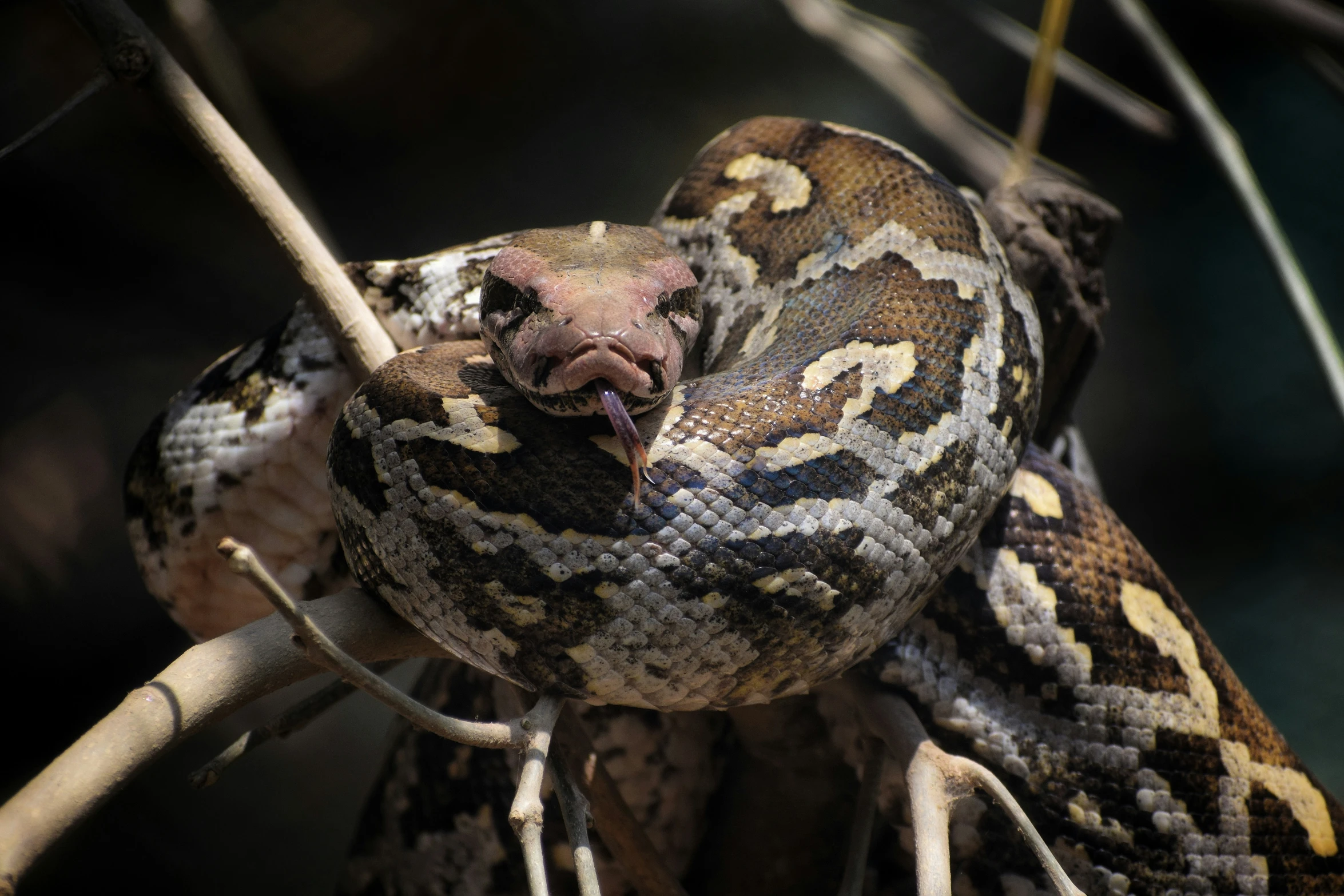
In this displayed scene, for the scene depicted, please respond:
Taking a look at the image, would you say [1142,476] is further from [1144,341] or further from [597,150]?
[597,150]

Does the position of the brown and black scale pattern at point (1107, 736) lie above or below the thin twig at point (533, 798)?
below

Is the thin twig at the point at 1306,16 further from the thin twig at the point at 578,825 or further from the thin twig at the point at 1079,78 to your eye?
the thin twig at the point at 578,825

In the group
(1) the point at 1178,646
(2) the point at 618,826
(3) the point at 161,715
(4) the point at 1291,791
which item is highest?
(3) the point at 161,715

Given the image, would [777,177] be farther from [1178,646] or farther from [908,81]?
[1178,646]

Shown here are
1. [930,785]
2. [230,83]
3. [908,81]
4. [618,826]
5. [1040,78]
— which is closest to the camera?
[930,785]

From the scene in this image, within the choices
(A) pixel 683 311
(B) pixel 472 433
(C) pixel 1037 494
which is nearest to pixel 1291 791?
(C) pixel 1037 494

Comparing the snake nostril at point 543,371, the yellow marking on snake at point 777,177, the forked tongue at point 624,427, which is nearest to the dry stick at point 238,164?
the snake nostril at point 543,371

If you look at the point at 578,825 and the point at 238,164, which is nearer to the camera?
the point at 578,825
